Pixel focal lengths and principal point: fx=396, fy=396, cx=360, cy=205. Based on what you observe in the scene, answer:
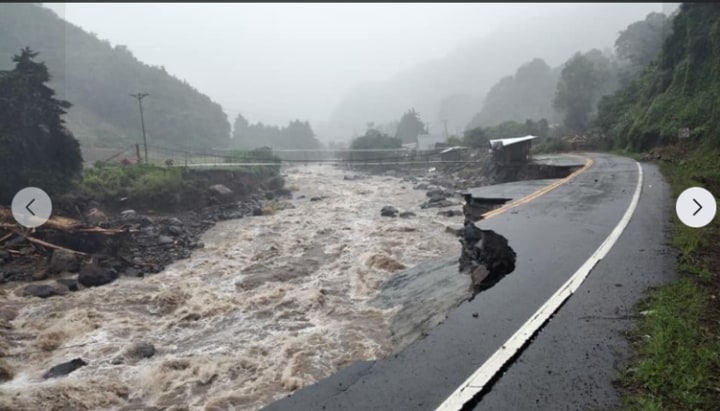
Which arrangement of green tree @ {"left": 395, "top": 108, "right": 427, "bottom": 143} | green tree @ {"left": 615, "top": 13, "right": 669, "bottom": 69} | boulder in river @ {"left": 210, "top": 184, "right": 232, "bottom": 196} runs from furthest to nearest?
green tree @ {"left": 395, "top": 108, "right": 427, "bottom": 143} → green tree @ {"left": 615, "top": 13, "right": 669, "bottom": 69} → boulder in river @ {"left": 210, "top": 184, "right": 232, "bottom": 196}

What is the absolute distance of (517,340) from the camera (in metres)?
3.64

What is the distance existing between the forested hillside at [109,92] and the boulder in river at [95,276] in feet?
165

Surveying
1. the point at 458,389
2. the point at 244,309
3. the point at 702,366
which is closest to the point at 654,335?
the point at 702,366

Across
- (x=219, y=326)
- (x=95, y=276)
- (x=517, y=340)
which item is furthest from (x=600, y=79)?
(x=517, y=340)

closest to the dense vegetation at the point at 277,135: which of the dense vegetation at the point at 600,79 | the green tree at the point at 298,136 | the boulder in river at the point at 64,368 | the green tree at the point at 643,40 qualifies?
the green tree at the point at 298,136

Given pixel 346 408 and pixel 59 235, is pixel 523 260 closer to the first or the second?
pixel 346 408

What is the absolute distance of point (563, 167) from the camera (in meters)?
19.1

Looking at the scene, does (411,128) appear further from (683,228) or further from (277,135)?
(683,228)

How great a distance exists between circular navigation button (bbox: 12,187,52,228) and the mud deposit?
4891 mm

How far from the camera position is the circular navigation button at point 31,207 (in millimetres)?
16531

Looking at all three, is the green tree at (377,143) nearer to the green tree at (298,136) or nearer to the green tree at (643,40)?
the green tree at (643,40)

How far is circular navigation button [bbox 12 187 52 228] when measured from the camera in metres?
16.5

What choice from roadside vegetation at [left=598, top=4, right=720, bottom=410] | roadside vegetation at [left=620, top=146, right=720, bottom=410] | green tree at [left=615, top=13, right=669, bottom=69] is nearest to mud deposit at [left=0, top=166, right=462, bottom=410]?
roadside vegetation at [left=620, top=146, right=720, bottom=410]

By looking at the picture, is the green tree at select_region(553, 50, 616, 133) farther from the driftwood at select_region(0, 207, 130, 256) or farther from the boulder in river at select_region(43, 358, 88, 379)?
the boulder in river at select_region(43, 358, 88, 379)
